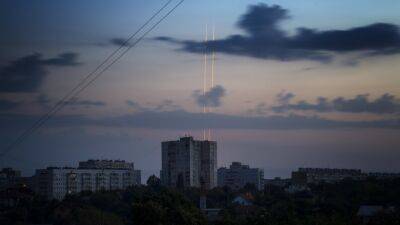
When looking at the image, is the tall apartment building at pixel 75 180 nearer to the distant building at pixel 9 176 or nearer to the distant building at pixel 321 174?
the distant building at pixel 9 176

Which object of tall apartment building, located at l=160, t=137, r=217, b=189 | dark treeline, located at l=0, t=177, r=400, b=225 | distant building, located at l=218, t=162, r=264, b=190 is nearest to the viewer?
dark treeline, located at l=0, t=177, r=400, b=225

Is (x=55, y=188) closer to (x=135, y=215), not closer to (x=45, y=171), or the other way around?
(x=45, y=171)

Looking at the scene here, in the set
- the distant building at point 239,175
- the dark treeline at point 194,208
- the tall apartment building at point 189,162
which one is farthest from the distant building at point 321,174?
the dark treeline at point 194,208

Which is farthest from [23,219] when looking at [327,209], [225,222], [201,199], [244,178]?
[244,178]

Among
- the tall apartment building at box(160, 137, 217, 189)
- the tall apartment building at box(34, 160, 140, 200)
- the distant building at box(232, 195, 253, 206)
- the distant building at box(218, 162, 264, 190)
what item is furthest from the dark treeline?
the distant building at box(218, 162, 264, 190)

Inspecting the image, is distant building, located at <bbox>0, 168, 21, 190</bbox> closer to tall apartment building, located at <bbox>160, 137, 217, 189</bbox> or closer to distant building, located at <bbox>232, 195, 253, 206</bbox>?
tall apartment building, located at <bbox>160, 137, 217, 189</bbox>

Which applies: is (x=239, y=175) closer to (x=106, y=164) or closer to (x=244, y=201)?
(x=106, y=164)
